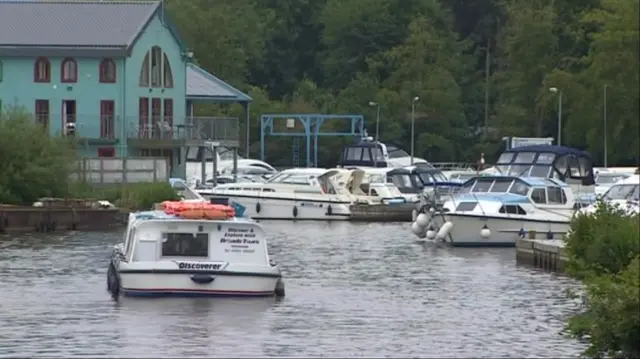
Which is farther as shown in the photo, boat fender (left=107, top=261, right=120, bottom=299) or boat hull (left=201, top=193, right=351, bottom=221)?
boat hull (left=201, top=193, right=351, bottom=221)

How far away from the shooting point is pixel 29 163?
69.9 metres

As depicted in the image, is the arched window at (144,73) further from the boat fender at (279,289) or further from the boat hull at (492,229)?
the boat fender at (279,289)

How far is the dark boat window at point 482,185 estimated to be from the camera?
65312mm

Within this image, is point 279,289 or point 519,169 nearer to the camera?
point 279,289

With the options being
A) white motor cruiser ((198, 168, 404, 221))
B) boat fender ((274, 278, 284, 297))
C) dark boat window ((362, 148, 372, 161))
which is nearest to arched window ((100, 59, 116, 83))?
white motor cruiser ((198, 168, 404, 221))

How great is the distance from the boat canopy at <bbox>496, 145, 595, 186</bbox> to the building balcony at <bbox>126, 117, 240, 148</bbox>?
21541 millimetres

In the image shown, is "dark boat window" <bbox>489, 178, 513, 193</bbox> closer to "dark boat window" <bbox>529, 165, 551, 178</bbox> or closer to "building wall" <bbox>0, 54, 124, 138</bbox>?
"dark boat window" <bbox>529, 165, 551, 178</bbox>

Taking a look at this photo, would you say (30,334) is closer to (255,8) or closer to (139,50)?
(139,50)

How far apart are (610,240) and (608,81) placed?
890cm

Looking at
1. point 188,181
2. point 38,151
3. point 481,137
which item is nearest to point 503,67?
point 481,137

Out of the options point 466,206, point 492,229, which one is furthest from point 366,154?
point 492,229

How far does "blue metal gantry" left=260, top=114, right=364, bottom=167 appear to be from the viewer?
10900cm

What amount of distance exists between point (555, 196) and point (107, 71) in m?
34.4

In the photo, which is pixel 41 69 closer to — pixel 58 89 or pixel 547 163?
pixel 58 89
